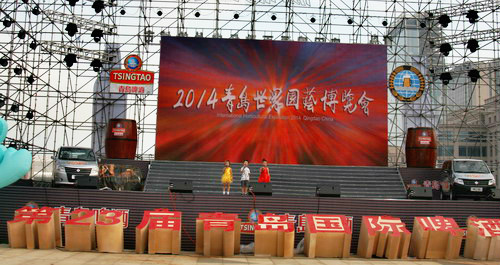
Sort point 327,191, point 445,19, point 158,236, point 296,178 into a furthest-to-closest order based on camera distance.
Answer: point 445,19 < point 296,178 < point 327,191 < point 158,236

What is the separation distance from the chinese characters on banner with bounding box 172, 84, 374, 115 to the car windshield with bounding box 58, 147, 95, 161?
324cm

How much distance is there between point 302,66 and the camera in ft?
48.1

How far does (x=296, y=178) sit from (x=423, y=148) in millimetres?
3357

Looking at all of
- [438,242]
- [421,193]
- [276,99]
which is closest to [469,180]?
[421,193]

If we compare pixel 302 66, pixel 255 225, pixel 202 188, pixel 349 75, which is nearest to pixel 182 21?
pixel 302 66

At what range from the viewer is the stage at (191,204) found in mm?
7738

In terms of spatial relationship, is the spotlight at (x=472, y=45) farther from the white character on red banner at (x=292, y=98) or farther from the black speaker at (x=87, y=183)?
the black speaker at (x=87, y=183)

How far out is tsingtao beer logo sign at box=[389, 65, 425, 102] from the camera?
15086 mm

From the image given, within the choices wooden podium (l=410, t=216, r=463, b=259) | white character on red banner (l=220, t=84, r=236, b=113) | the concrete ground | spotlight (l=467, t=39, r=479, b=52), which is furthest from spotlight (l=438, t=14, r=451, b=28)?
the concrete ground

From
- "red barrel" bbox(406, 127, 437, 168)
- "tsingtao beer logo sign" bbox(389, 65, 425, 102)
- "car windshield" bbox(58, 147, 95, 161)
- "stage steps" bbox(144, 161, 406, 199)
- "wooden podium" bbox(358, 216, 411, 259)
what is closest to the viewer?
"wooden podium" bbox(358, 216, 411, 259)

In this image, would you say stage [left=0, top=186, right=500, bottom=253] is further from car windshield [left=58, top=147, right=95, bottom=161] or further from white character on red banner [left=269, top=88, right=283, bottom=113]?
white character on red banner [left=269, top=88, right=283, bottom=113]

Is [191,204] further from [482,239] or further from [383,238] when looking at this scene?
[482,239]

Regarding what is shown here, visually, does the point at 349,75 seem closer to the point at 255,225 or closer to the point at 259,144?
the point at 259,144

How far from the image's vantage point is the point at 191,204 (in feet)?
25.7
